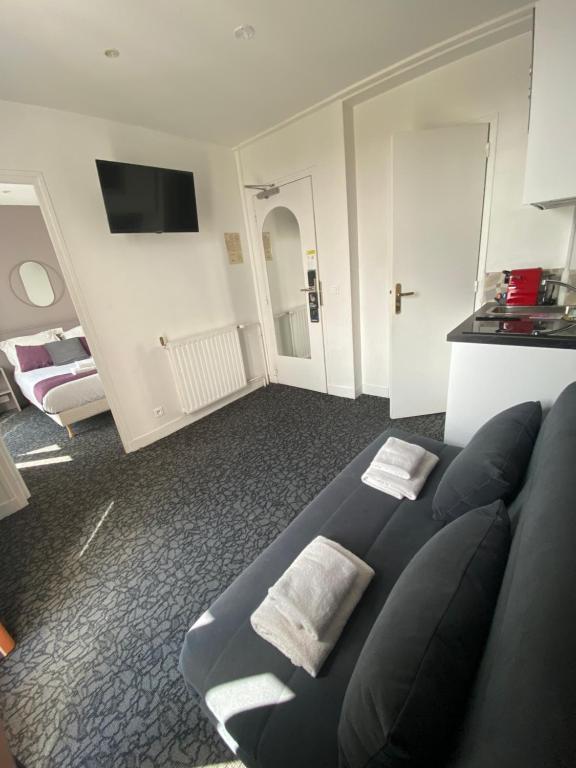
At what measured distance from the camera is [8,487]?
2.26m

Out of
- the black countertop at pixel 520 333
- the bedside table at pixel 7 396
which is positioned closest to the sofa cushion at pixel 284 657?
the black countertop at pixel 520 333

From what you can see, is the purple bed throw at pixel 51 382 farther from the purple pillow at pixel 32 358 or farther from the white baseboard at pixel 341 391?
the white baseboard at pixel 341 391

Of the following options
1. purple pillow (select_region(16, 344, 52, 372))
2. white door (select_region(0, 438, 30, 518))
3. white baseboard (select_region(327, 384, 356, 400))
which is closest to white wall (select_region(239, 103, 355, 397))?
white baseboard (select_region(327, 384, 356, 400))

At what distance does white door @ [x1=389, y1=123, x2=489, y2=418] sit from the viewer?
2201 mm

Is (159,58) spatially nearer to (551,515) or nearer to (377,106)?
(377,106)

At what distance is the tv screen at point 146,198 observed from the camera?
228 cm

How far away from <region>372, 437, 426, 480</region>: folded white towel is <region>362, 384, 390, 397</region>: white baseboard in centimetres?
177

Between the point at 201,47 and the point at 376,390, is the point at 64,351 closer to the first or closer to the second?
the point at 201,47

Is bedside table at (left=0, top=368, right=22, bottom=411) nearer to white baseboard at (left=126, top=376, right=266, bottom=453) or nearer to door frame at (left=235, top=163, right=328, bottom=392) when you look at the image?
white baseboard at (left=126, top=376, right=266, bottom=453)

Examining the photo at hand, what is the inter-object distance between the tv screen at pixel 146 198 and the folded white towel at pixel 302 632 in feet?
8.53

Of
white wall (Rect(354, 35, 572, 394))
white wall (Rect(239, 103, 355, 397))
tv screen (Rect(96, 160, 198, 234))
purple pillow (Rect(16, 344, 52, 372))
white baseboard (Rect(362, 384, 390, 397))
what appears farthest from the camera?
purple pillow (Rect(16, 344, 52, 372))

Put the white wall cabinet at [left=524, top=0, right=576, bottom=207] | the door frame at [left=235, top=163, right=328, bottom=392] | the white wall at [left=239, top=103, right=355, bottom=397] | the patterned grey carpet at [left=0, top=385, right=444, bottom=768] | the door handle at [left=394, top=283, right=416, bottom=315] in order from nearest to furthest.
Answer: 1. the patterned grey carpet at [left=0, top=385, right=444, bottom=768]
2. the white wall cabinet at [left=524, top=0, right=576, bottom=207]
3. the door handle at [left=394, top=283, right=416, bottom=315]
4. the white wall at [left=239, top=103, right=355, bottom=397]
5. the door frame at [left=235, top=163, right=328, bottom=392]

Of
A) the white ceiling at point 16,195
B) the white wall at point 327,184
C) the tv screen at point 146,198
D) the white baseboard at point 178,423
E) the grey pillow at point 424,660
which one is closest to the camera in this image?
the grey pillow at point 424,660

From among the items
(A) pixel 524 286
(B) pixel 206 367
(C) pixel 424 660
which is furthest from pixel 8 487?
(A) pixel 524 286
